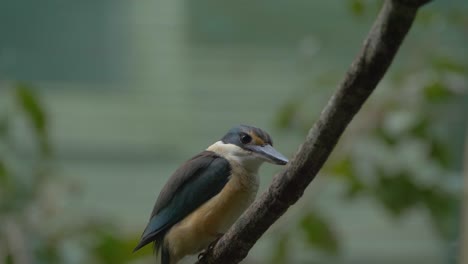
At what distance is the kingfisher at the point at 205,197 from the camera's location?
5.10 ft

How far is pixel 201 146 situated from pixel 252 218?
2597mm

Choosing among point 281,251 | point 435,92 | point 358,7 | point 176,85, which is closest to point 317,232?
point 281,251

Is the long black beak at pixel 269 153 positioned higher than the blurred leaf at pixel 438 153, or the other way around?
the long black beak at pixel 269 153

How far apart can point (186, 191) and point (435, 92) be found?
120 centimetres

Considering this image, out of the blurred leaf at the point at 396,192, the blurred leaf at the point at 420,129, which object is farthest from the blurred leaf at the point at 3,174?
the blurred leaf at the point at 420,129

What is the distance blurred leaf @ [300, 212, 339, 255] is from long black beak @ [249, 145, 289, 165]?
968 millimetres

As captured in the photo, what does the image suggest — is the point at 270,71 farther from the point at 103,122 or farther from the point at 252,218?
the point at 252,218

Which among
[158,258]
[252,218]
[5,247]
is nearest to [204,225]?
[158,258]

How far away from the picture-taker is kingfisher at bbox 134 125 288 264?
1556mm

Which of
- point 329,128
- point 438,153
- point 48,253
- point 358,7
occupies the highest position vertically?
point 329,128

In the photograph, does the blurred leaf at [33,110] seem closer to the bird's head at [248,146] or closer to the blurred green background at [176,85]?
the blurred green background at [176,85]

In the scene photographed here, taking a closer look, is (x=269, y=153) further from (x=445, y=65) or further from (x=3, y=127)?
(x=3, y=127)

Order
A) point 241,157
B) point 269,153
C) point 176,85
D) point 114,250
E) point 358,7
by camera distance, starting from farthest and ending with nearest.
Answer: point 176,85, point 114,250, point 358,7, point 241,157, point 269,153

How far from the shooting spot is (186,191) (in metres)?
1.58
